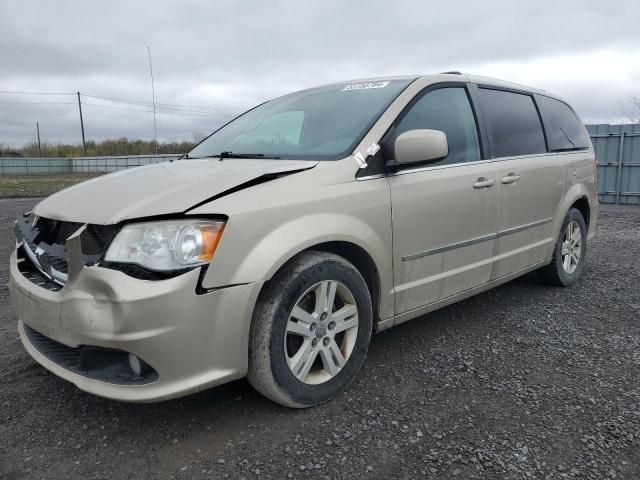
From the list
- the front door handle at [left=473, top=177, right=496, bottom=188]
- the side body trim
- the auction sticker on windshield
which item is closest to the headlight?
the side body trim

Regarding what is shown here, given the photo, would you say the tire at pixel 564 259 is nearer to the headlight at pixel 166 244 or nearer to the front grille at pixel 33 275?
the headlight at pixel 166 244

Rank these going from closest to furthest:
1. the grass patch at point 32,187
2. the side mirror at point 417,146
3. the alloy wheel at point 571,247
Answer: the side mirror at point 417,146 < the alloy wheel at point 571,247 < the grass patch at point 32,187

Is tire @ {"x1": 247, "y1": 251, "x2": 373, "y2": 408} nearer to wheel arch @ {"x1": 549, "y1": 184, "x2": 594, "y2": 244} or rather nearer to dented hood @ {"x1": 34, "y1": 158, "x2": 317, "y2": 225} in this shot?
dented hood @ {"x1": 34, "y1": 158, "x2": 317, "y2": 225}

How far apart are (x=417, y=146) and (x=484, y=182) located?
2.87ft

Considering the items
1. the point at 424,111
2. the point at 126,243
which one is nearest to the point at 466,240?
the point at 424,111

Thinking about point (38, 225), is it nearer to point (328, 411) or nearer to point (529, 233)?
point (328, 411)

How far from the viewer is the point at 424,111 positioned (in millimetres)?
3164

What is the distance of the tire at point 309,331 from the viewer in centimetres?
233

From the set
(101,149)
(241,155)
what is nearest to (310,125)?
(241,155)

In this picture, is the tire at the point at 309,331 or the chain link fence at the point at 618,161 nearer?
the tire at the point at 309,331

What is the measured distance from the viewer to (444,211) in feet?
10.2

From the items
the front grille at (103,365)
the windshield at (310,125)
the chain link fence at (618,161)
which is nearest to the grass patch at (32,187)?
the chain link fence at (618,161)

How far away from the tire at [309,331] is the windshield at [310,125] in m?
0.67

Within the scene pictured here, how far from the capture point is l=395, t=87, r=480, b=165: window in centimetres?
311
